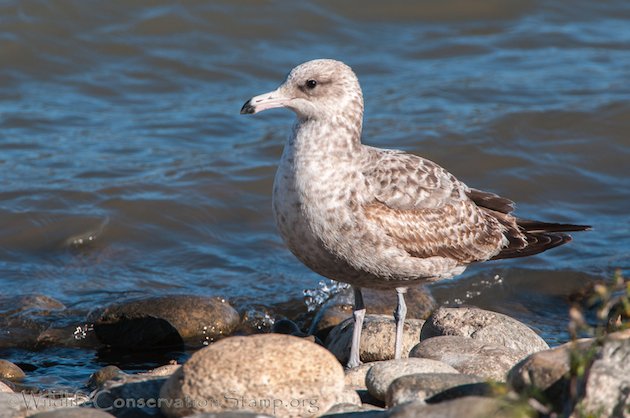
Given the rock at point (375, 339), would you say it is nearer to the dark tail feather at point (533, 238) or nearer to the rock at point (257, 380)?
the dark tail feather at point (533, 238)

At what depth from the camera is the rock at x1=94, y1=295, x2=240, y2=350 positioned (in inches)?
305

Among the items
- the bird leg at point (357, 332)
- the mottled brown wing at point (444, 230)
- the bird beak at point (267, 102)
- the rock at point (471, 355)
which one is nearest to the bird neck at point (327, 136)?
the bird beak at point (267, 102)

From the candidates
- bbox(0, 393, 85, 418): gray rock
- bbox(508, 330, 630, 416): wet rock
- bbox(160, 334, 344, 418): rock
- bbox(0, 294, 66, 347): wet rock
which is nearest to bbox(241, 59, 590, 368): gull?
bbox(160, 334, 344, 418): rock

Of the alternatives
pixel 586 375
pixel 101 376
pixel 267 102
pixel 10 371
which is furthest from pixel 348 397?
pixel 10 371

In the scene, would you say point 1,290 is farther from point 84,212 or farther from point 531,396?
point 531,396

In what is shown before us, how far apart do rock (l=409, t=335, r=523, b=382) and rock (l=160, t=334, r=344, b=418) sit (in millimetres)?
1118

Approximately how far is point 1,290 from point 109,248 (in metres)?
1.33

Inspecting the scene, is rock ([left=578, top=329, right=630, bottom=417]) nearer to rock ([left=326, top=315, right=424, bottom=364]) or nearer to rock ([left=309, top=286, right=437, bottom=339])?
rock ([left=326, top=315, right=424, bottom=364])

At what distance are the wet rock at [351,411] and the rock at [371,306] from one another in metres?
2.76

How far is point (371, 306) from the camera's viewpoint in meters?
8.38

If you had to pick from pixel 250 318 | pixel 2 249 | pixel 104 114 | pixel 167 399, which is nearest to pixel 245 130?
pixel 104 114

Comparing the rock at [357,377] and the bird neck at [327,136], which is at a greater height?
the bird neck at [327,136]

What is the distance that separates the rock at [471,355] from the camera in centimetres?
592

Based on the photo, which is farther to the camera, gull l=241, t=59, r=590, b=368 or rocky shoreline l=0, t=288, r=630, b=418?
gull l=241, t=59, r=590, b=368
